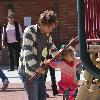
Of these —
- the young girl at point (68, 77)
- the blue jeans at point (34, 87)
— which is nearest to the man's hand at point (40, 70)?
the blue jeans at point (34, 87)

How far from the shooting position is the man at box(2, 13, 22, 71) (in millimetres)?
13023

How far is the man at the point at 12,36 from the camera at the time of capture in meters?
13.0

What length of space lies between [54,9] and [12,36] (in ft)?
8.89

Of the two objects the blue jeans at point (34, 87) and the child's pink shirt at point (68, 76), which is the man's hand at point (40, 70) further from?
the child's pink shirt at point (68, 76)

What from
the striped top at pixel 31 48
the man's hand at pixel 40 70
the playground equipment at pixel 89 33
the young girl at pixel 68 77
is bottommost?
the young girl at pixel 68 77

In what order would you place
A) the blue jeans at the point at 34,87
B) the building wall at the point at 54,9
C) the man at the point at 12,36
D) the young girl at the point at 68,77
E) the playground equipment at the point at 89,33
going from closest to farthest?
the playground equipment at the point at 89,33 → the blue jeans at the point at 34,87 → the young girl at the point at 68,77 → the man at the point at 12,36 → the building wall at the point at 54,9

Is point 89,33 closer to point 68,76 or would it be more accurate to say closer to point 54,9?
point 68,76

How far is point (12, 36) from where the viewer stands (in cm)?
1335

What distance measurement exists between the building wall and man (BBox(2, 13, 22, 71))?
1.97m

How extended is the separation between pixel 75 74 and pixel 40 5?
26.4 ft

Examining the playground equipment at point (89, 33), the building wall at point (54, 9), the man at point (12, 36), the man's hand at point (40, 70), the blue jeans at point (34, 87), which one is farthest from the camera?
the building wall at point (54, 9)

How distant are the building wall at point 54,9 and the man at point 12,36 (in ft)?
6.47

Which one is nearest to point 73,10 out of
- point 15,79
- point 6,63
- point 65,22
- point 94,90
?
point 65,22

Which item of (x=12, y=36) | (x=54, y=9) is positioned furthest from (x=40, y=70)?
(x=54, y=9)
